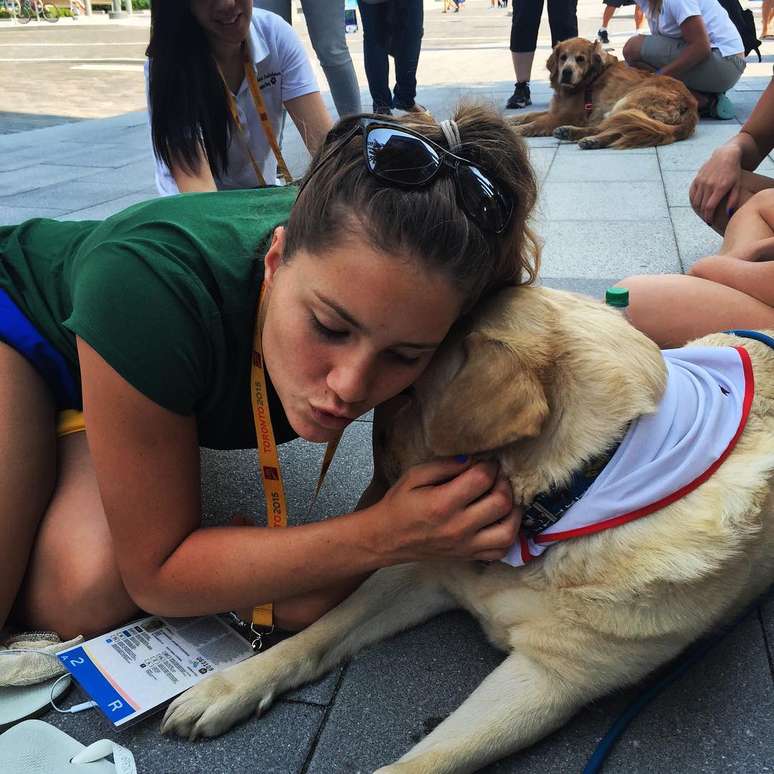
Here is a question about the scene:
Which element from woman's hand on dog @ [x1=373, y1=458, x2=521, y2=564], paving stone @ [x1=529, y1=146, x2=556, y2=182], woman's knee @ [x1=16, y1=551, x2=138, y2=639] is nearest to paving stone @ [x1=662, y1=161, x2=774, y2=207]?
paving stone @ [x1=529, y1=146, x2=556, y2=182]

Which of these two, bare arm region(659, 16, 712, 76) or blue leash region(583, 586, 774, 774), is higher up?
bare arm region(659, 16, 712, 76)

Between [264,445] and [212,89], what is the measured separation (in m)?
2.01

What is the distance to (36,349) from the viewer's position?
7.66 ft

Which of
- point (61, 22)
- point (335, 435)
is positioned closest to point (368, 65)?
point (335, 435)

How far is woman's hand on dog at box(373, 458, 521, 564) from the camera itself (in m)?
1.77

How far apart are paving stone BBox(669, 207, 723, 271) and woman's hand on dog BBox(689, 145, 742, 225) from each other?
32.2 inches

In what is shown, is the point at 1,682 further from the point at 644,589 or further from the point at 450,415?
the point at 644,589

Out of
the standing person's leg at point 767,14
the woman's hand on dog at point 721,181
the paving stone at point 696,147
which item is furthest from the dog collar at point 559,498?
the standing person's leg at point 767,14

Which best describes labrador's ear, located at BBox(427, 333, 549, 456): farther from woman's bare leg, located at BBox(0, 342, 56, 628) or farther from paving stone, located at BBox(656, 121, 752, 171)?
paving stone, located at BBox(656, 121, 752, 171)

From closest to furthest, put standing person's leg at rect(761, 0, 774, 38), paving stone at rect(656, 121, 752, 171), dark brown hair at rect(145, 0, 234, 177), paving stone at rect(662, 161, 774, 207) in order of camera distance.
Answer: dark brown hair at rect(145, 0, 234, 177) → paving stone at rect(662, 161, 774, 207) → paving stone at rect(656, 121, 752, 171) → standing person's leg at rect(761, 0, 774, 38)

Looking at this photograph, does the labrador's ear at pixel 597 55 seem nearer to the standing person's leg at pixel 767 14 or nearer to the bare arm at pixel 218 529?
the bare arm at pixel 218 529

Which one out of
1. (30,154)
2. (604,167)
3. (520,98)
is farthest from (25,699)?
(520,98)

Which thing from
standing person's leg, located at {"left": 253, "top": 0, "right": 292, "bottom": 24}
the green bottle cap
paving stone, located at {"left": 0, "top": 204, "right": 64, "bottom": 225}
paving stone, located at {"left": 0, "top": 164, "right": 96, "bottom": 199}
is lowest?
paving stone, located at {"left": 0, "top": 164, "right": 96, "bottom": 199}

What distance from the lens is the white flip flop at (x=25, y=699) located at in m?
1.91
